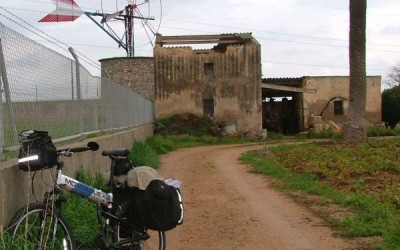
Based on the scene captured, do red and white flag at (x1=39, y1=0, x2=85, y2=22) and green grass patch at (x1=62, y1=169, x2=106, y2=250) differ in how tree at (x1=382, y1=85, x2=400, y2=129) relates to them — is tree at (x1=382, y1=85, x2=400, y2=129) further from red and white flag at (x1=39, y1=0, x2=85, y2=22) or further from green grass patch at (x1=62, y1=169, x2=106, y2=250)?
green grass patch at (x1=62, y1=169, x2=106, y2=250)

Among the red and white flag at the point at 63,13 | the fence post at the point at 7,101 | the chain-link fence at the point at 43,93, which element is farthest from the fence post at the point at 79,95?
the red and white flag at the point at 63,13

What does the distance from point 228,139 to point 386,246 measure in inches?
908

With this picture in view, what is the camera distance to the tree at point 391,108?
36.9 meters

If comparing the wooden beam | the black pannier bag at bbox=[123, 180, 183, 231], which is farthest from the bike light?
the wooden beam

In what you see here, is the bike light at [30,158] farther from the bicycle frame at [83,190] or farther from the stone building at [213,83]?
the stone building at [213,83]

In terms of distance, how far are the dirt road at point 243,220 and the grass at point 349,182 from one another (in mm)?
355

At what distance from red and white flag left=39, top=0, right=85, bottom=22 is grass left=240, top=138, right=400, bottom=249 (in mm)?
8166

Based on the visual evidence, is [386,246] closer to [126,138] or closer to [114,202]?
[114,202]

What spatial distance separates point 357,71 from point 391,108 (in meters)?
18.7

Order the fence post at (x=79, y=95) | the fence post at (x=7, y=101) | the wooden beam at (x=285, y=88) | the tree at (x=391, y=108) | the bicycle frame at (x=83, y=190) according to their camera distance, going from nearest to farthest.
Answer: the bicycle frame at (x=83, y=190) → the fence post at (x=7, y=101) → the fence post at (x=79, y=95) → the wooden beam at (x=285, y=88) → the tree at (x=391, y=108)

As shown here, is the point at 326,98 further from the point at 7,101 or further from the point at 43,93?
Answer: the point at 7,101

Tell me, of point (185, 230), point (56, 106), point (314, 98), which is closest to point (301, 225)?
point (185, 230)

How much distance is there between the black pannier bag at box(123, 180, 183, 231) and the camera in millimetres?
4711

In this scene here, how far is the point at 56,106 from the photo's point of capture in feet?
24.5
